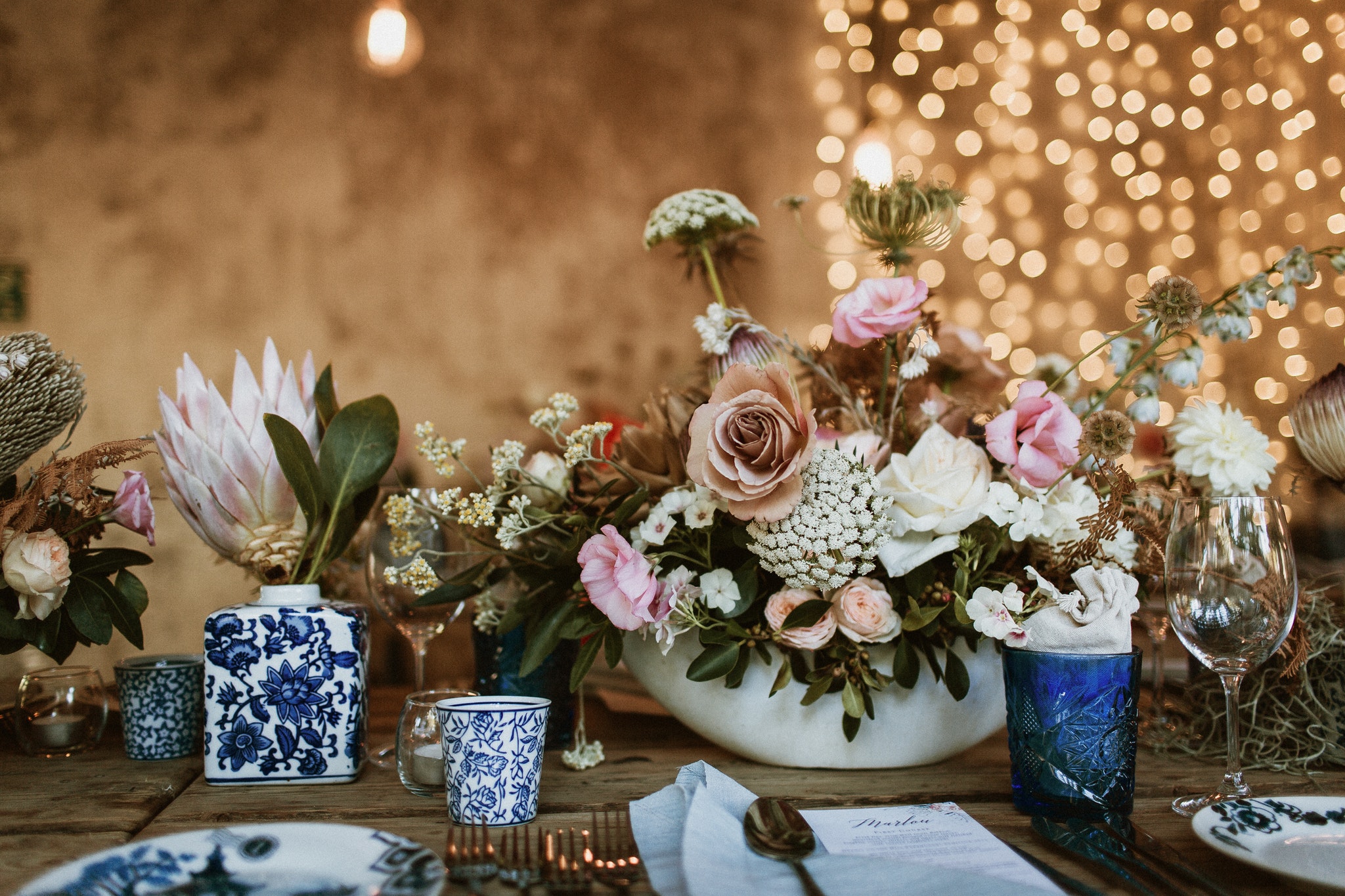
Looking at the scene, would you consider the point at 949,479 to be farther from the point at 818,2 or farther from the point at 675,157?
the point at 818,2

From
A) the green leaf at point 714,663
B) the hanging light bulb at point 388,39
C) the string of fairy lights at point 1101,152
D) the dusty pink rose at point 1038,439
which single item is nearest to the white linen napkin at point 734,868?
the green leaf at point 714,663

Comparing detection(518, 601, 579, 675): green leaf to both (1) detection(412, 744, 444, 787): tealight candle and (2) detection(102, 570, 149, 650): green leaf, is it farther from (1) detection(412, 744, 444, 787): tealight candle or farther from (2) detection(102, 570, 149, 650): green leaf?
(2) detection(102, 570, 149, 650): green leaf

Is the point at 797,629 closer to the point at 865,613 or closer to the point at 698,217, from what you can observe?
the point at 865,613

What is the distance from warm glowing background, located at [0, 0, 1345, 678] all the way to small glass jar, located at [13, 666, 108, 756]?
880 millimetres

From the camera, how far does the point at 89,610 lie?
0.81m

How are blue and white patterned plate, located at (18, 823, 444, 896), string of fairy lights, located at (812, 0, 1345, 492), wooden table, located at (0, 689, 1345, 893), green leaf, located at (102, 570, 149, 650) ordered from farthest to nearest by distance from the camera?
string of fairy lights, located at (812, 0, 1345, 492) < green leaf, located at (102, 570, 149, 650) < wooden table, located at (0, 689, 1345, 893) < blue and white patterned plate, located at (18, 823, 444, 896)

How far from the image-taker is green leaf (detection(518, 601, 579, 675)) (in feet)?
2.46

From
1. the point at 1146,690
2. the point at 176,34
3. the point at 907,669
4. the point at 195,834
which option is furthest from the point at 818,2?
the point at 195,834

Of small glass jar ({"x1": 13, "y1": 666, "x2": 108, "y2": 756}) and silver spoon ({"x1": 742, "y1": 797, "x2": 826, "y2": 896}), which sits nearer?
silver spoon ({"x1": 742, "y1": 797, "x2": 826, "y2": 896})

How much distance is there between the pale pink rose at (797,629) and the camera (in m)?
0.71

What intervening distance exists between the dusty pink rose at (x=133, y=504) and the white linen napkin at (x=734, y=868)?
558mm

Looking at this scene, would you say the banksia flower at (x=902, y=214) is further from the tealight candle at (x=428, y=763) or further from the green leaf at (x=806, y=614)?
the tealight candle at (x=428, y=763)

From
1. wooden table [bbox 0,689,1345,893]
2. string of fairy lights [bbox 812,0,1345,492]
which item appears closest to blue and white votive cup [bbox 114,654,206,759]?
wooden table [bbox 0,689,1345,893]

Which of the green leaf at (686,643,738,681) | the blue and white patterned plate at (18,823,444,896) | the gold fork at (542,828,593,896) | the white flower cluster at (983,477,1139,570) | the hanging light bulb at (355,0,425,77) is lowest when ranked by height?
the gold fork at (542,828,593,896)
